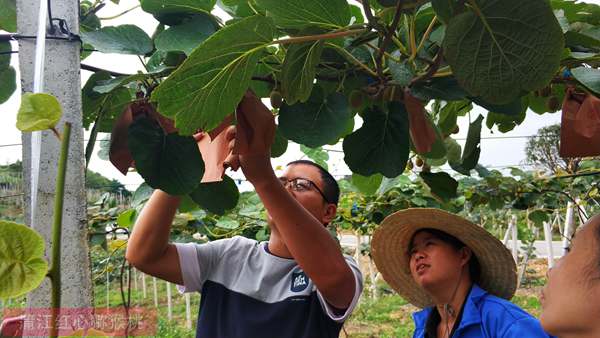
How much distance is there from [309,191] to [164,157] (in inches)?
27.0

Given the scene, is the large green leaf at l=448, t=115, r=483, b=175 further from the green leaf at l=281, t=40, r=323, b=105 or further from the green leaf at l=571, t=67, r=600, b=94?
the green leaf at l=281, t=40, r=323, b=105

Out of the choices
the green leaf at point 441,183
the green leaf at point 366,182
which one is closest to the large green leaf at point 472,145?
the green leaf at point 441,183

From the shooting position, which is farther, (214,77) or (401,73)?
(401,73)

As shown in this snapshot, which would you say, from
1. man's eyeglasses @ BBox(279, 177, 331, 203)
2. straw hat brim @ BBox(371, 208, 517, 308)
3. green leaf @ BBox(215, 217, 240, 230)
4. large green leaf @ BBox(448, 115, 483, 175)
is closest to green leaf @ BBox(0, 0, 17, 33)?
man's eyeglasses @ BBox(279, 177, 331, 203)

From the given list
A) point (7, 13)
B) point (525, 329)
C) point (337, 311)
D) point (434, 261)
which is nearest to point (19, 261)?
point (7, 13)

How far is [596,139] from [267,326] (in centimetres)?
78

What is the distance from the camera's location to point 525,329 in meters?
1.38

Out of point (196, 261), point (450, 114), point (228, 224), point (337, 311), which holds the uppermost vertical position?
point (450, 114)

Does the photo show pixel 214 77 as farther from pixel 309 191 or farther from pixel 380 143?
pixel 309 191

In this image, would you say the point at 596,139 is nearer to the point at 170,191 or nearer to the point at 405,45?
the point at 405,45

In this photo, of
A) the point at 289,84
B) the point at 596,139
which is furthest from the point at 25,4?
the point at 596,139

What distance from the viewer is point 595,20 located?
0.76 meters

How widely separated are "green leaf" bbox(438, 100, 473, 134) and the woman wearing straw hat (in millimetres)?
534

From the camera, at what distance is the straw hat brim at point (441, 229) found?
5.38 ft
